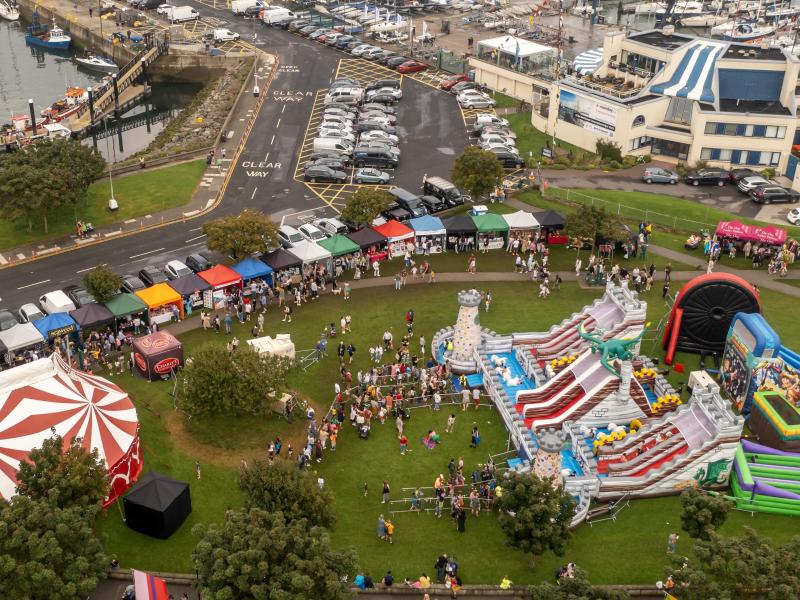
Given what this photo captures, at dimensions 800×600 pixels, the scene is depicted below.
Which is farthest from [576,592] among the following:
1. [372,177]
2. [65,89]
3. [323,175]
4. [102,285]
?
[65,89]

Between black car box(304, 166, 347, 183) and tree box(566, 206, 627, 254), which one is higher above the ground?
tree box(566, 206, 627, 254)

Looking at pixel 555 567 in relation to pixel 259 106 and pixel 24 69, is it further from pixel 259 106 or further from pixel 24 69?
pixel 24 69

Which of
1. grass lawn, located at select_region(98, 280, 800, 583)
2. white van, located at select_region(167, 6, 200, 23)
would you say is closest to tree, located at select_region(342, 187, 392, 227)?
grass lawn, located at select_region(98, 280, 800, 583)

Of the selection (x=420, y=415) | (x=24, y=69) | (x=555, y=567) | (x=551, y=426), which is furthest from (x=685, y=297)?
(x=24, y=69)

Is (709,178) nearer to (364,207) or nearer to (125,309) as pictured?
(364,207)

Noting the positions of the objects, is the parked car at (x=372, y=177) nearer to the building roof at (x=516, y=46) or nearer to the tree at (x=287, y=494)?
the building roof at (x=516, y=46)

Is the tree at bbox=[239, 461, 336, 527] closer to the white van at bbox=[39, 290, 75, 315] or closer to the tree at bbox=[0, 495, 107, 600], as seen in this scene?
the tree at bbox=[0, 495, 107, 600]
